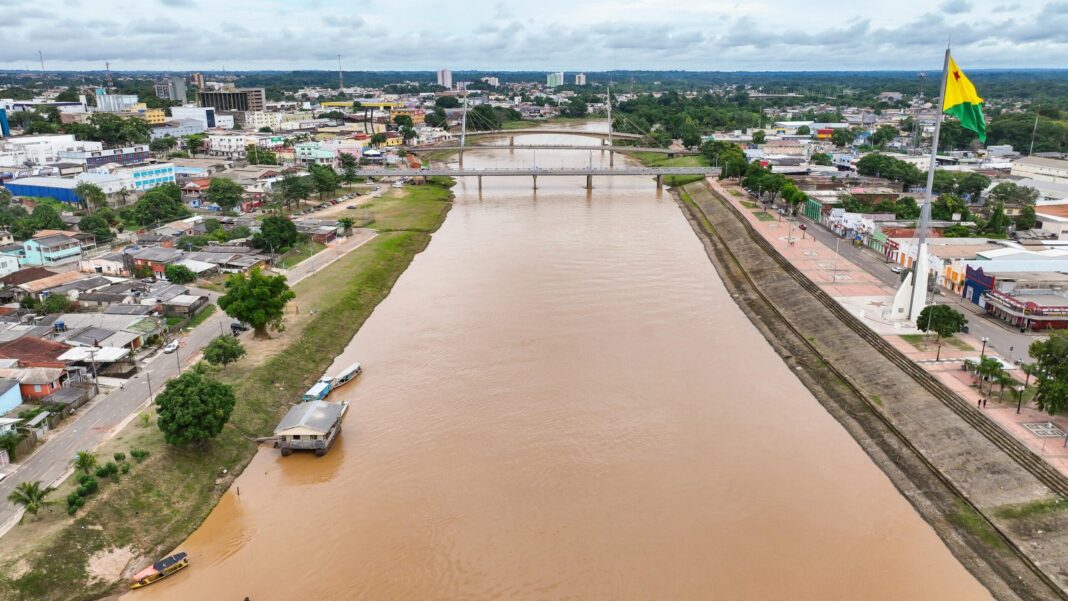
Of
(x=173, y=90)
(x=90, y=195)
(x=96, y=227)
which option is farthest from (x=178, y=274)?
(x=173, y=90)

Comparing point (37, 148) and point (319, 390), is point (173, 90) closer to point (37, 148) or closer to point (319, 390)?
point (37, 148)

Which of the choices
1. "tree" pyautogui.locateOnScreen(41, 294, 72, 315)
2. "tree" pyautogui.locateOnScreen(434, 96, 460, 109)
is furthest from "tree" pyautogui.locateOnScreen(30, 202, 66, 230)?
"tree" pyautogui.locateOnScreen(434, 96, 460, 109)

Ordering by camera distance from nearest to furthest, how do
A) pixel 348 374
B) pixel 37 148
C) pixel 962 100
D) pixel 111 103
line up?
pixel 962 100 → pixel 348 374 → pixel 37 148 → pixel 111 103

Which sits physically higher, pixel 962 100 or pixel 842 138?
pixel 962 100

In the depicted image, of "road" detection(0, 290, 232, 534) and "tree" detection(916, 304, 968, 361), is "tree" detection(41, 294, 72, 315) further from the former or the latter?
"tree" detection(916, 304, 968, 361)

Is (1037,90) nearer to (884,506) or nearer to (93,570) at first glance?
(884,506)
